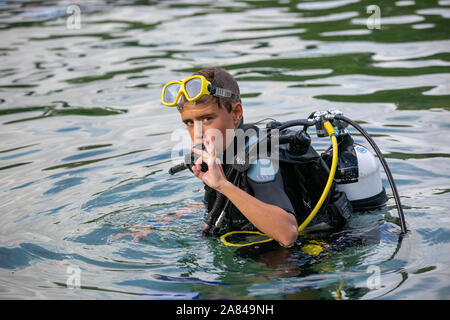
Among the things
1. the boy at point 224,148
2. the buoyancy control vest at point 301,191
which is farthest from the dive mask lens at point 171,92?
the buoyancy control vest at point 301,191

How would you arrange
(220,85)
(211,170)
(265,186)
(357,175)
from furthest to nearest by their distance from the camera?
(357,175), (220,85), (265,186), (211,170)

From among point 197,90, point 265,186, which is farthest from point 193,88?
point 265,186

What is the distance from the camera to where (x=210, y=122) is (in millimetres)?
3533

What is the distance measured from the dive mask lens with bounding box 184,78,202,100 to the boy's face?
0.05m

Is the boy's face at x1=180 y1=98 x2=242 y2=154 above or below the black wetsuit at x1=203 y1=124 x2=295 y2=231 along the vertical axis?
above

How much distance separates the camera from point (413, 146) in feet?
18.6

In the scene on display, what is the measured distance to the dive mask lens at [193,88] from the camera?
11.5 feet

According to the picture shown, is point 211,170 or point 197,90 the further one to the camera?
point 197,90

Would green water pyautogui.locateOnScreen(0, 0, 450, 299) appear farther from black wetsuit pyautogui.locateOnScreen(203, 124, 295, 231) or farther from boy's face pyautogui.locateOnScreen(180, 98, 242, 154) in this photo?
boy's face pyautogui.locateOnScreen(180, 98, 242, 154)

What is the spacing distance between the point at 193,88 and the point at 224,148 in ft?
1.27

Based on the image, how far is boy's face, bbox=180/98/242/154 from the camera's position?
351 centimetres

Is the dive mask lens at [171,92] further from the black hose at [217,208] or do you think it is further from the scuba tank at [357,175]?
the scuba tank at [357,175]

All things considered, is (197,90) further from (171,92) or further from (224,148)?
(224,148)

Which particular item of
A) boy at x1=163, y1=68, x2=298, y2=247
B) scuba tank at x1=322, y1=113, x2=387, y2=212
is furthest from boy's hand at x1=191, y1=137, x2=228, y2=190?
scuba tank at x1=322, y1=113, x2=387, y2=212
